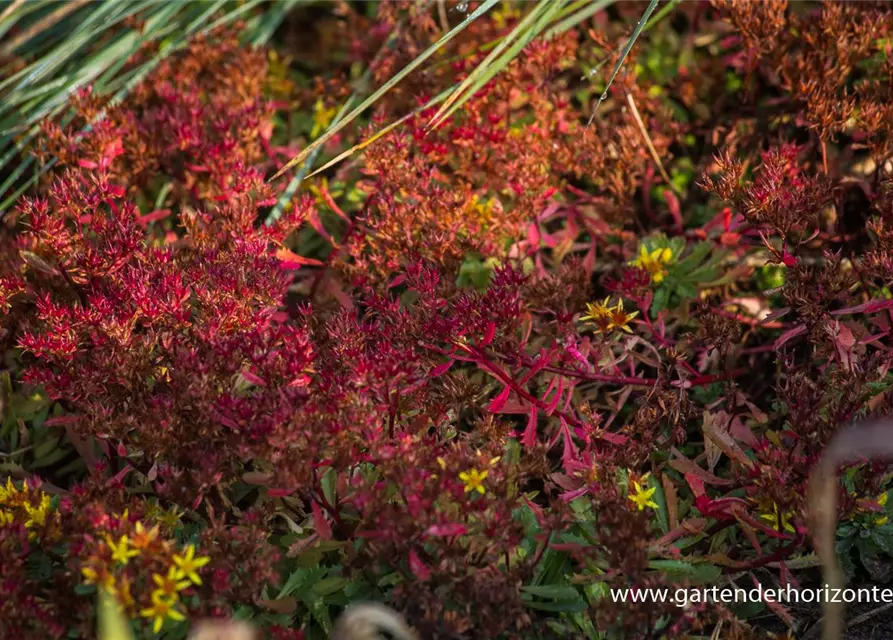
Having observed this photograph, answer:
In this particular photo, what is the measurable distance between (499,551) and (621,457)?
38 centimetres

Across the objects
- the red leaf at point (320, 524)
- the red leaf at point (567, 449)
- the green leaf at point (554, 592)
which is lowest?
the green leaf at point (554, 592)

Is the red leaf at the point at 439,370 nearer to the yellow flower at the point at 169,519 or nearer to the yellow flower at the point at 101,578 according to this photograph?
the yellow flower at the point at 169,519

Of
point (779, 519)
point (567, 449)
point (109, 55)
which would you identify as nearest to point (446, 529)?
point (567, 449)

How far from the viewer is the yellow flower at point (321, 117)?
118 inches

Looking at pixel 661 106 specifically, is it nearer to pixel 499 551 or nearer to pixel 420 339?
pixel 420 339

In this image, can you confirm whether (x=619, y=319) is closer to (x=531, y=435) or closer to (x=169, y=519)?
(x=531, y=435)

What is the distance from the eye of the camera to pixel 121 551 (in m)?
1.59

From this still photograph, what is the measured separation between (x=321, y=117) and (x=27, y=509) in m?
1.63

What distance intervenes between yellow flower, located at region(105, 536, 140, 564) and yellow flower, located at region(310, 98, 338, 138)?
5.53 ft

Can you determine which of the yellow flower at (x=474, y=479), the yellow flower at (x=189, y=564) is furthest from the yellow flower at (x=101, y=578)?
the yellow flower at (x=474, y=479)

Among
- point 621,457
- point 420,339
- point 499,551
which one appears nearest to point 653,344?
point 621,457

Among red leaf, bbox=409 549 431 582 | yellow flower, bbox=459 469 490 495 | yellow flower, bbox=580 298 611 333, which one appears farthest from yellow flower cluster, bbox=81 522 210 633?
yellow flower, bbox=580 298 611 333

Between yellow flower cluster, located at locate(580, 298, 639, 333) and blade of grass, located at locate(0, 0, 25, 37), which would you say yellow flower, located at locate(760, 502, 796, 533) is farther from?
blade of grass, located at locate(0, 0, 25, 37)

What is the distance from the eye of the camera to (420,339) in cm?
197
